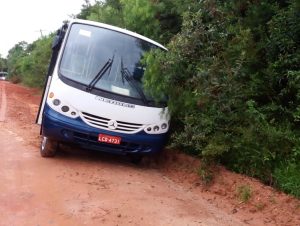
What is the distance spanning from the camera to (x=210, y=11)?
8125 mm

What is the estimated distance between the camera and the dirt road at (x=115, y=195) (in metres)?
5.26

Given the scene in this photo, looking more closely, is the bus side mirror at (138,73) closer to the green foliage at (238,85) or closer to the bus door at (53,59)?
the green foliage at (238,85)

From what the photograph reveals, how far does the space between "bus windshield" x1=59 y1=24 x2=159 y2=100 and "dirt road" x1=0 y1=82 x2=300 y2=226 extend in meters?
1.32

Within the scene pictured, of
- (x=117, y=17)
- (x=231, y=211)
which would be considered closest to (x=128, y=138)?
(x=231, y=211)

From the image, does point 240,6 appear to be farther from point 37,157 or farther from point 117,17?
point 117,17

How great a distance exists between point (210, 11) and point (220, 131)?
7.43 ft

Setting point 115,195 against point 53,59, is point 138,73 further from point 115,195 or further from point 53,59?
point 115,195

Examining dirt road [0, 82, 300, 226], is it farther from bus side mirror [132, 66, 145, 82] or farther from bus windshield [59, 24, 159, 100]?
bus side mirror [132, 66, 145, 82]

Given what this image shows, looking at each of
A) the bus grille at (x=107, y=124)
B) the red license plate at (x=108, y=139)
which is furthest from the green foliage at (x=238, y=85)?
the red license plate at (x=108, y=139)

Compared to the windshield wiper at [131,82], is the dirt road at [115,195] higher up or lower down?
lower down

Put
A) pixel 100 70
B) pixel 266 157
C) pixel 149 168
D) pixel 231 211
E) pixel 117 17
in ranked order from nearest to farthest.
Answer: pixel 231 211 < pixel 266 157 < pixel 100 70 < pixel 149 168 < pixel 117 17

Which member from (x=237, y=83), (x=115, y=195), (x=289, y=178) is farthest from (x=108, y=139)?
(x=289, y=178)

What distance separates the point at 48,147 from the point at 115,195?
2.20 m

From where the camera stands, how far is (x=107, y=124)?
734 centimetres
